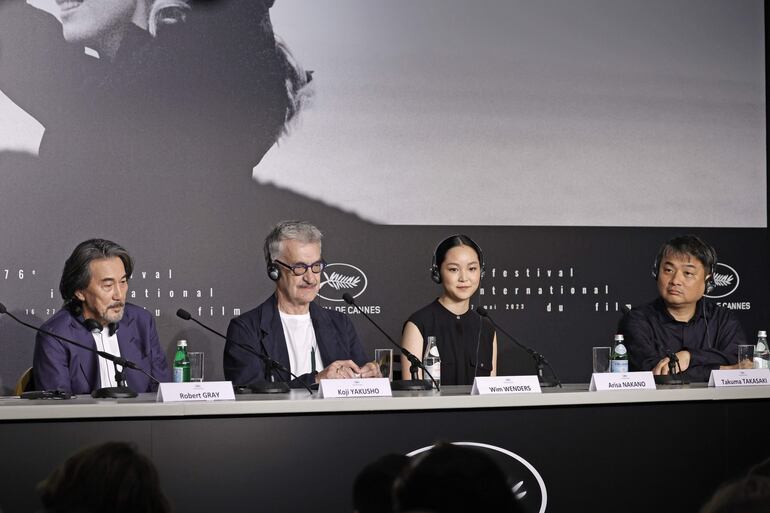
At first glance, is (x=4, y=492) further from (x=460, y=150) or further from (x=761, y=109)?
(x=761, y=109)

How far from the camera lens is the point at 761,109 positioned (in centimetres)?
598

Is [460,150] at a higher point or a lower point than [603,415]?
higher

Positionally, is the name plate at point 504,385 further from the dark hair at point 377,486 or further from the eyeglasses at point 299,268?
the dark hair at point 377,486

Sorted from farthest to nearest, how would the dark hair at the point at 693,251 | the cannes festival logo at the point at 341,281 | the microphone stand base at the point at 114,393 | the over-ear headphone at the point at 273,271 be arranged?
the cannes festival logo at the point at 341,281 < the dark hair at the point at 693,251 < the over-ear headphone at the point at 273,271 < the microphone stand base at the point at 114,393

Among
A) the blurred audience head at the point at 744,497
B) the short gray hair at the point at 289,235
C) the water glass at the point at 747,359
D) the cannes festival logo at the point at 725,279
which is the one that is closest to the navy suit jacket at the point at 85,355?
the short gray hair at the point at 289,235

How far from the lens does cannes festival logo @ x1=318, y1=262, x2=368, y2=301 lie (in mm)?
5418

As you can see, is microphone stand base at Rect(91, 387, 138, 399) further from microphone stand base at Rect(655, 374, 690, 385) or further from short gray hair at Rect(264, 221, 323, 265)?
microphone stand base at Rect(655, 374, 690, 385)

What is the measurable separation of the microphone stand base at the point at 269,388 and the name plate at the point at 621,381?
3.50 ft

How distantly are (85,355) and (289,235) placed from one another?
956mm

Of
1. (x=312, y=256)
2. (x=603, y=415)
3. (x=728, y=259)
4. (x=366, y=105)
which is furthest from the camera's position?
(x=728, y=259)

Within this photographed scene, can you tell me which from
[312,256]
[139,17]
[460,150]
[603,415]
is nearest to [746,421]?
[603,415]

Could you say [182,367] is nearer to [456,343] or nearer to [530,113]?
[456,343]

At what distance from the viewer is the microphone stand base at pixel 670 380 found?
3.81 metres

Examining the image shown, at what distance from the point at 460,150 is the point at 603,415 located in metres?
2.40
